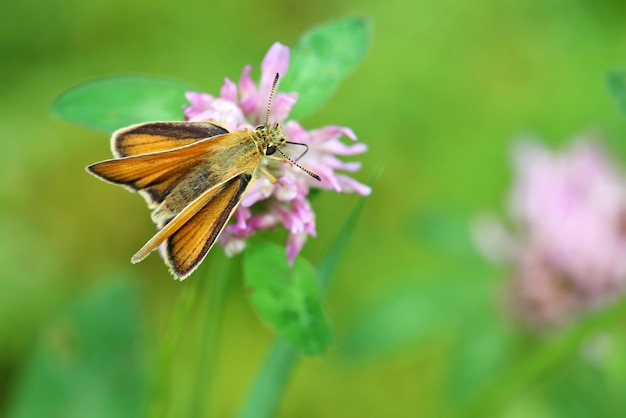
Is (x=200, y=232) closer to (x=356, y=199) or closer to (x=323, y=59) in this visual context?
(x=323, y=59)

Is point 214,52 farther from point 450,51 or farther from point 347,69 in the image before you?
point 347,69

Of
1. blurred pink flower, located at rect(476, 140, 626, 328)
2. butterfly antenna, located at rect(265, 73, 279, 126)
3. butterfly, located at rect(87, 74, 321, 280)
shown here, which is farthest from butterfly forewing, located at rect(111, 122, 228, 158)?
blurred pink flower, located at rect(476, 140, 626, 328)

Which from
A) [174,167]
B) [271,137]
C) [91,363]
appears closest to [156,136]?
[174,167]

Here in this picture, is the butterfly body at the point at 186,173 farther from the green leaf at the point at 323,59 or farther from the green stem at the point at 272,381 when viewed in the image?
the green stem at the point at 272,381

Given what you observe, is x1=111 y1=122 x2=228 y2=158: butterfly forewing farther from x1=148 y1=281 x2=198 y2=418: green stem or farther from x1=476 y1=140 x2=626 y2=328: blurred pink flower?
x1=476 y1=140 x2=626 y2=328: blurred pink flower

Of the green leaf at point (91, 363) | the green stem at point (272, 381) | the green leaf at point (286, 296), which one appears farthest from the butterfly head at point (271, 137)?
the green leaf at point (91, 363)

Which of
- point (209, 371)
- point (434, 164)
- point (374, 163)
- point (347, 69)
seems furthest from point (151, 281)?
point (347, 69)
